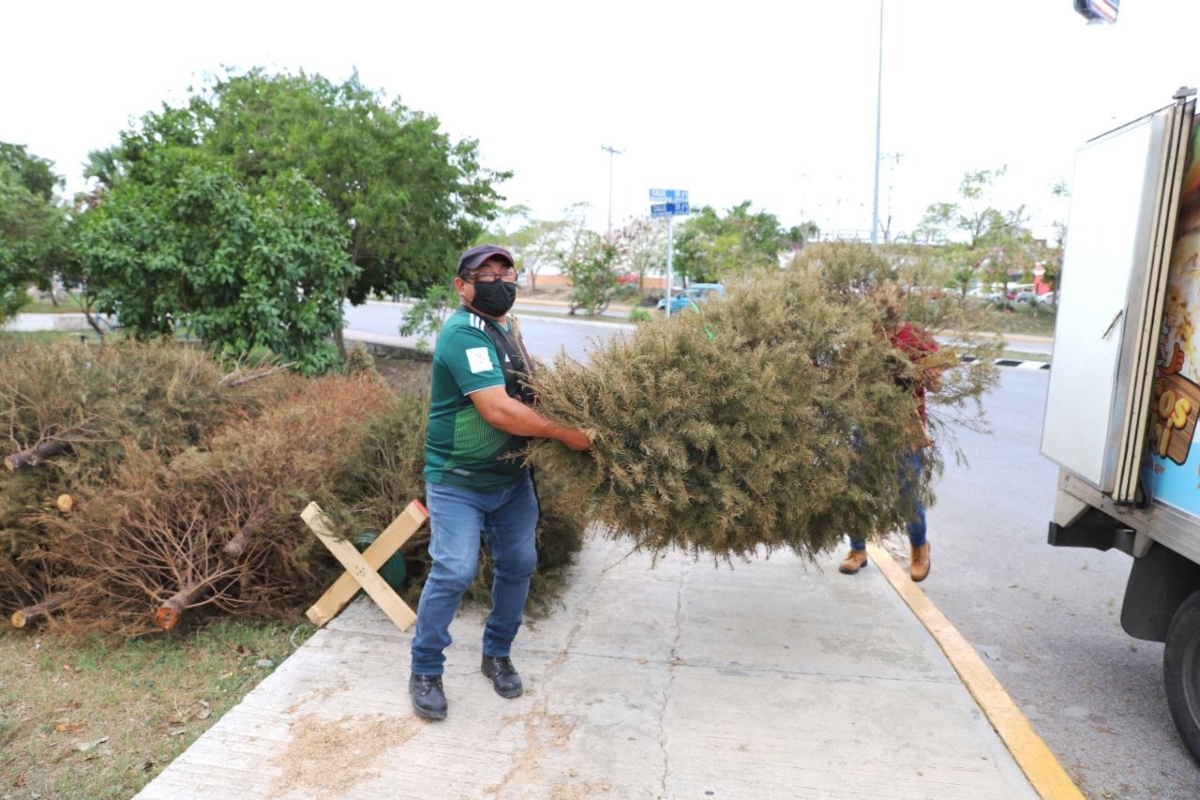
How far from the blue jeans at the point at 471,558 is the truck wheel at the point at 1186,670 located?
104 inches

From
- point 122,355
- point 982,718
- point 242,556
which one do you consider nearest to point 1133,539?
point 982,718

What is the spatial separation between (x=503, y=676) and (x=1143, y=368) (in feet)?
9.27

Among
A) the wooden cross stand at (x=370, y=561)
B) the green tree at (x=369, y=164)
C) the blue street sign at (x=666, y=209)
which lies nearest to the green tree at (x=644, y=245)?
the green tree at (x=369, y=164)

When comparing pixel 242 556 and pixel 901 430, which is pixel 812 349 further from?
pixel 242 556

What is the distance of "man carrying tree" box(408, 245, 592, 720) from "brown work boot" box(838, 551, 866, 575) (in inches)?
99.1

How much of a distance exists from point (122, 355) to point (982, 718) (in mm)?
5443

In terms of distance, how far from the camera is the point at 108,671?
3824 mm

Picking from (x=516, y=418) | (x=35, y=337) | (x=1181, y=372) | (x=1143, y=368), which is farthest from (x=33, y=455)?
(x=35, y=337)

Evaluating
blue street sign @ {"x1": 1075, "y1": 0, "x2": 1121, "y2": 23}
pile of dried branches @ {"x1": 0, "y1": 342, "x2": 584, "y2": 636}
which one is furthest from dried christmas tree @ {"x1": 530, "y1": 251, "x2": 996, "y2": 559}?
blue street sign @ {"x1": 1075, "y1": 0, "x2": 1121, "y2": 23}

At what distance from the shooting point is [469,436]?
3287 mm

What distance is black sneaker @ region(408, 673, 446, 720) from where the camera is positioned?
131 inches

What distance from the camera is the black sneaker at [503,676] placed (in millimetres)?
3564

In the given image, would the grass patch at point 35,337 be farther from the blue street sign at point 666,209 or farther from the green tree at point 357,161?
the blue street sign at point 666,209

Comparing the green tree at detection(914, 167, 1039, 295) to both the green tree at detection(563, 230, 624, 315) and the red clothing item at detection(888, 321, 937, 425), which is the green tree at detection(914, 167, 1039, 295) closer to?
the green tree at detection(563, 230, 624, 315)
